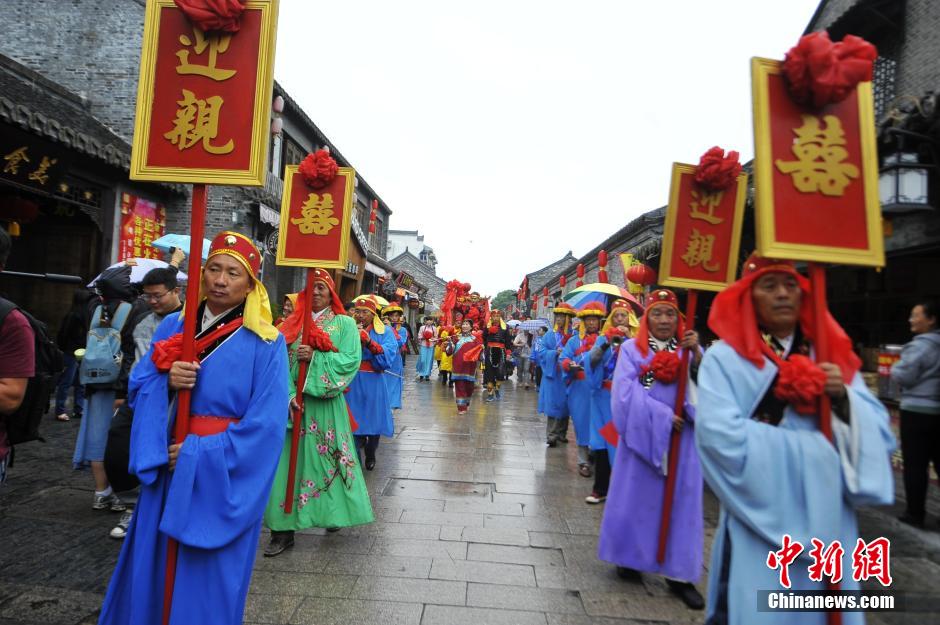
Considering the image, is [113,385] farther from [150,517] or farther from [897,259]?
[897,259]

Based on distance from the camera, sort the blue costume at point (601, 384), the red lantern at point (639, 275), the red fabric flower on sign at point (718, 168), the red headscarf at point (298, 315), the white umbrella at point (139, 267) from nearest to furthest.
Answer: the red fabric flower on sign at point (718, 168) → the red headscarf at point (298, 315) → the white umbrella at point (139, 267) → the blue costume at point (601, 384) → the red lantern at point (639, 275)

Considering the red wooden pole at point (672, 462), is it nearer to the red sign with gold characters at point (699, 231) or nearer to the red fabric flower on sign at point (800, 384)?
the red sign with gold characters at point (699, 231)

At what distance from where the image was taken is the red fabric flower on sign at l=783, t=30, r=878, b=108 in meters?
2.15

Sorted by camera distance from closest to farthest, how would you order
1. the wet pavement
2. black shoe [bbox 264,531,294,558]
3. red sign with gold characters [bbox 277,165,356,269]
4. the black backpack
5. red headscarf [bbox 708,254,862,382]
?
red headscarf [bbox 708,254,862,382] < the black backpack < the wet pavement < black shoe [bbox 264,531,294,558] < red sign with gold characters [bbox 277,165,356,269]

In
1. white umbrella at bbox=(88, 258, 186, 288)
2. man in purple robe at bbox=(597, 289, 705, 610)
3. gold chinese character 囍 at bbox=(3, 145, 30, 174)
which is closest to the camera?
man in purple robe at bbox=(597, 289, 705, 610)

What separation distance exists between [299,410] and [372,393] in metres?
2.16

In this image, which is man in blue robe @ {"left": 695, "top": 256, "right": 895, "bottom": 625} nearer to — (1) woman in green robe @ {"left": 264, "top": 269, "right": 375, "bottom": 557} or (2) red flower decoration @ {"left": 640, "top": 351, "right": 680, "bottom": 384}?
(2) red flower decoration @ {"left": 640, "top": 351, "right": 680, "bottom": 384}

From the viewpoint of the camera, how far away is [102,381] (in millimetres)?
4371

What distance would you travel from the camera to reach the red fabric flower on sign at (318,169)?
4465mm

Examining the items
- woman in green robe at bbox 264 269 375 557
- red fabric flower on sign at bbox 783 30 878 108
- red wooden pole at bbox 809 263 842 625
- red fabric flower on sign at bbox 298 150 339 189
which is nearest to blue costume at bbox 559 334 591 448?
woman in green robe at bbox 264 269 375 557

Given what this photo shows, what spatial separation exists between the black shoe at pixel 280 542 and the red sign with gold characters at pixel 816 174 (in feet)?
11.5

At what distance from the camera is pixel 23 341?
93.0 inches

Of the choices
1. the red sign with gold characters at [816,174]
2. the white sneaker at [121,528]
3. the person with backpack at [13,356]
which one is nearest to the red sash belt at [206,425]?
the person with backpack at [13,356]

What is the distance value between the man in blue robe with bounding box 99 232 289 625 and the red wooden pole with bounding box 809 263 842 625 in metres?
2.20
